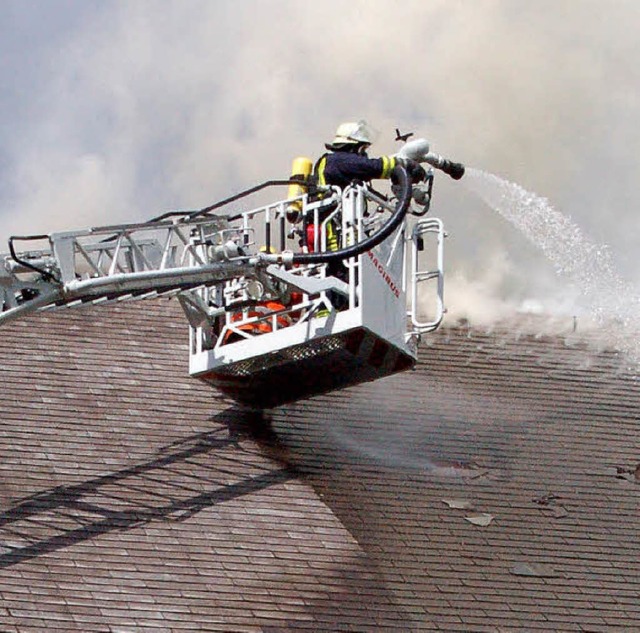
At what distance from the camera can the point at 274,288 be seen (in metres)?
16.0

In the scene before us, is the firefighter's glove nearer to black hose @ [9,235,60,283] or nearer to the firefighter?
the firefighter

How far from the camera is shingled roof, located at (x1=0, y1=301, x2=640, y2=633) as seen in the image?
46.0ft

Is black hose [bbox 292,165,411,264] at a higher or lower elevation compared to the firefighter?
lower

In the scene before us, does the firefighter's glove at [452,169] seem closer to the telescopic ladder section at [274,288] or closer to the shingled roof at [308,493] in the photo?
the telescopic ladder section at [274,288]

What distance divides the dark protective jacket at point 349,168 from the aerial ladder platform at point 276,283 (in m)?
0.13

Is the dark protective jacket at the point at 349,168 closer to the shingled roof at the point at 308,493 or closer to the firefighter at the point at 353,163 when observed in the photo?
the firefighter at the point at 353,163

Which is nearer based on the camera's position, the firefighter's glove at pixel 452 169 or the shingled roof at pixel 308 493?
the shingled roof at pixel 308 493

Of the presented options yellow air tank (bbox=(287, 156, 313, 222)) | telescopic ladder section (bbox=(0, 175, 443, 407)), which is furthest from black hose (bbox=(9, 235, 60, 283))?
yellow air tank (bbox=(287, 156, 313, 222))

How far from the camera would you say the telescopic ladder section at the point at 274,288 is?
15180 millimetres

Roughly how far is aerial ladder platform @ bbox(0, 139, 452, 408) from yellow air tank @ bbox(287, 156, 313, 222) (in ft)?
0.09

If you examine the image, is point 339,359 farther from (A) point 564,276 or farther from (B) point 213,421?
(A) point 564,276

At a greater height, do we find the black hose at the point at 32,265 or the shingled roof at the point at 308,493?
the black hose at the point at 32,265

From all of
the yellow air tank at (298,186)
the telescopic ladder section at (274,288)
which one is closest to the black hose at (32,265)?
the telescopic ladder section at (274,288)

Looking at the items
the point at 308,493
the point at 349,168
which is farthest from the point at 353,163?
the point at 308,493
